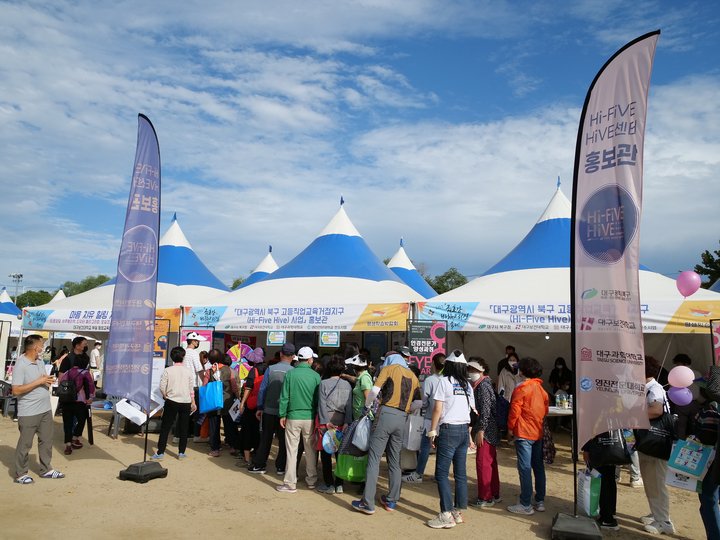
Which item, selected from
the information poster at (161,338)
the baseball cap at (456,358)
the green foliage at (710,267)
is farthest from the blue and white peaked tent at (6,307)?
the green foliage at (710,267)

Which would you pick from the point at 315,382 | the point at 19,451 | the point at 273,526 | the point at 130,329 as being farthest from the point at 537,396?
the point at 19,451

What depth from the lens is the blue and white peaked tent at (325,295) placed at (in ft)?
27.3

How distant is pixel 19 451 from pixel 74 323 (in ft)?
21.8

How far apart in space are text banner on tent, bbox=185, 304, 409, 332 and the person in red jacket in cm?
373

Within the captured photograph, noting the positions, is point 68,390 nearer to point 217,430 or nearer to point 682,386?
point 217,430

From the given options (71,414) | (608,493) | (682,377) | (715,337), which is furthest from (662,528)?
(71,414)

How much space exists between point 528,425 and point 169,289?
10.1 metres

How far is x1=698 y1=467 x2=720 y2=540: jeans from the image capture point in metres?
3.34

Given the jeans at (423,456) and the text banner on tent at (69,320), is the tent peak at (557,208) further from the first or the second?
the text banner on tent at (69,320)

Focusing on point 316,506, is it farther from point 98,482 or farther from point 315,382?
point 98,482

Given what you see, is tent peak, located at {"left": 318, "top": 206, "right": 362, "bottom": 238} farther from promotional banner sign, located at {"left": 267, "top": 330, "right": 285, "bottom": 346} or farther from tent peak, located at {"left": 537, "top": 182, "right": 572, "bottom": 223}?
tent peak, located at {"left": 537, "top": 182, "right": 572, "bottom": 223}

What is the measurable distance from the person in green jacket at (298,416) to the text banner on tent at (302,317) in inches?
129

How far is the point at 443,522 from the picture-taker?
391 cm

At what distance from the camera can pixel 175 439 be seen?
275 inches
